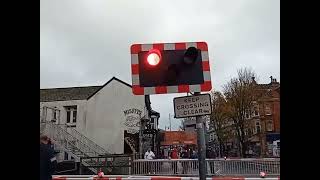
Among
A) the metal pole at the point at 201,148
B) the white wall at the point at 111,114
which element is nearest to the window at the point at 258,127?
the white wall at the point at 111,114

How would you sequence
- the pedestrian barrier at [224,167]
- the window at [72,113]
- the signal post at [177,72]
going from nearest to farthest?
the signal post at [177,72] → the pedestrian barrier at [224,167] → the window at [72,113]

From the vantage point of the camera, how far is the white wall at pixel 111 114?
120 feet

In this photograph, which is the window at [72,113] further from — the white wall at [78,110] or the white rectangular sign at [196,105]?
the white rectangular sign at [196,105]

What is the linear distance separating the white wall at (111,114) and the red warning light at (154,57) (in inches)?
1256

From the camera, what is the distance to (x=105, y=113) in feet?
123

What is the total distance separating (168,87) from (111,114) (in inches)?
1297

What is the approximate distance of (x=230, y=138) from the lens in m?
47.1

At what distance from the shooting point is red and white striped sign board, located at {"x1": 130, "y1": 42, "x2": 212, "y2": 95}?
4.73 m

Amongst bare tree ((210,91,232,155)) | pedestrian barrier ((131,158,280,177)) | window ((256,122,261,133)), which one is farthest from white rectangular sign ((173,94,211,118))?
window ((256,122,261,133))

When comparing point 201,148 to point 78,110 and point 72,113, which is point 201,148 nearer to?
point 78,110
